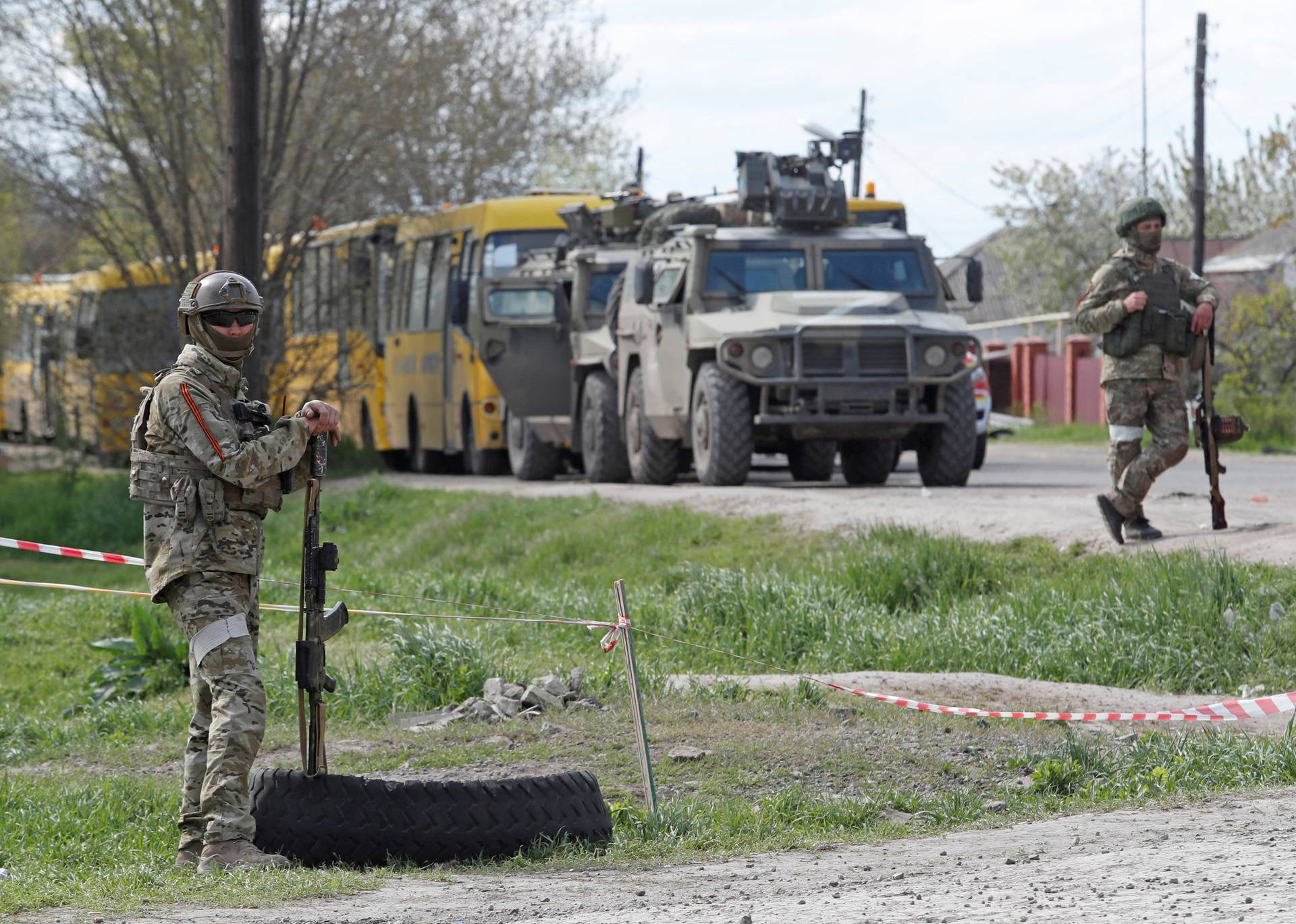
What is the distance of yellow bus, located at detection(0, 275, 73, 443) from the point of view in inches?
1219

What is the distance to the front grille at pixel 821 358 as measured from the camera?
16.2m

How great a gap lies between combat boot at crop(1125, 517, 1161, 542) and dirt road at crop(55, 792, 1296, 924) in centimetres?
531

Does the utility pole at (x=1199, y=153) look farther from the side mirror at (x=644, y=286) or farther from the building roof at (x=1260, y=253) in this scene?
the side mirror at (x=644, y=286)

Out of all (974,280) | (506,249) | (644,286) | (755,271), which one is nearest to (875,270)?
(974,280)

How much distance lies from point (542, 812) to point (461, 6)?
2421 cm

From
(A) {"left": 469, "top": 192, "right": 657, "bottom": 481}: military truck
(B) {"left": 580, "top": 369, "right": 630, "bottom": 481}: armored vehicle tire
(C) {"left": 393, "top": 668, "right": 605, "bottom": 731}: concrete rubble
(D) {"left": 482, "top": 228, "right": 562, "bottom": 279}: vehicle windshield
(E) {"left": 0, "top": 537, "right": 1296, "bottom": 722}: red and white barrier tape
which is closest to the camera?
(E) {"left": 0, "top": 537, "right": 1296, "bottom": 722}: red and white barrier tape

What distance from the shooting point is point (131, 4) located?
23.2 meters

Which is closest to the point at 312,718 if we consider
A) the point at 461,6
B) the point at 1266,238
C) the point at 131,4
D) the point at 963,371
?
the point at 963,371

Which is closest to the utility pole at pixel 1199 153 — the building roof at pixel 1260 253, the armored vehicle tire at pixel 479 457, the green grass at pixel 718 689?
the building roof at pixel 1260 253

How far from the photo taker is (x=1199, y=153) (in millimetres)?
35750

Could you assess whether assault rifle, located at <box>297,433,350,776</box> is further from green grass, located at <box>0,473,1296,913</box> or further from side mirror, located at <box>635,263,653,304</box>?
side mirror, located at <box>635,263,653,304</box>

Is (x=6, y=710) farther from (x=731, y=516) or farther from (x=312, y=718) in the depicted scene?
(x=731, y=516)

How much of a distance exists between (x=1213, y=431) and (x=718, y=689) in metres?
4.20

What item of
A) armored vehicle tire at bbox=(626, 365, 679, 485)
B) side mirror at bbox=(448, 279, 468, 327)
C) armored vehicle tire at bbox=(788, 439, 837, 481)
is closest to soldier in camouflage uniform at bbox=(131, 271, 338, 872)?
armored vehicle tire at bbox=(788, 439, 837, 481)
